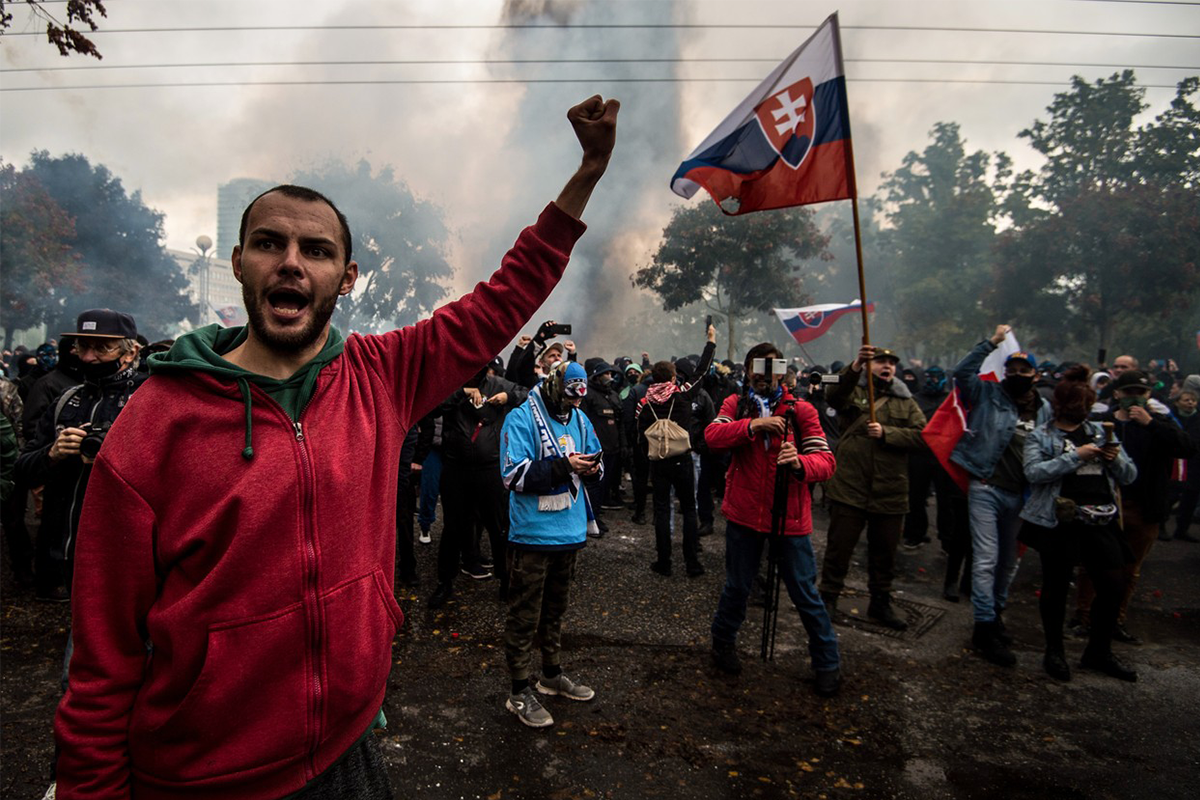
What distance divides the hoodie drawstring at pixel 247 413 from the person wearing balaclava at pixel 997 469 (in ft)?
18.3

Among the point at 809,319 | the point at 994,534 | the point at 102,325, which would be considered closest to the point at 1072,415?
the point at 994,534

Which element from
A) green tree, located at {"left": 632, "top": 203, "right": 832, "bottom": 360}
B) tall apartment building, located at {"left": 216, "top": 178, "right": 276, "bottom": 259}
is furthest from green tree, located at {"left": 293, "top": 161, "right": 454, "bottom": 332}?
tall apartment building, located at {"left": 216, "top": 178, "right": 276, "bottom": 259}

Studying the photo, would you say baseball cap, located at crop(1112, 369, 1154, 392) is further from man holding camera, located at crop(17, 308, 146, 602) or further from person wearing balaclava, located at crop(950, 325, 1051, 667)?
man holding camera, located at crop(17, 308, 146, 602)

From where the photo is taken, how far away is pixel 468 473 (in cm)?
578

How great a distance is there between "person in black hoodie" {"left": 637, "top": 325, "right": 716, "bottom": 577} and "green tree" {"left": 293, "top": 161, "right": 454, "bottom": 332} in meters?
40.8

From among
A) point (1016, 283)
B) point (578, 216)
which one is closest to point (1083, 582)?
point (578, 216)

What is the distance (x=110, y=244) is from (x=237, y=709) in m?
44.3

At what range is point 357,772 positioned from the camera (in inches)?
66.9

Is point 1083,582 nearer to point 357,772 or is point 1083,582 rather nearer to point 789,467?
point 789,467

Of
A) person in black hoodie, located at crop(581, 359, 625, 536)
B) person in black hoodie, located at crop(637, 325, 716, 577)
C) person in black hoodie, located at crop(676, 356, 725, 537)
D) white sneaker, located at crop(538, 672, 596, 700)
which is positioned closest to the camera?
white sneaker, located at crop(538, 672, 596, 700)

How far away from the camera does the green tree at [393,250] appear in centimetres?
4606

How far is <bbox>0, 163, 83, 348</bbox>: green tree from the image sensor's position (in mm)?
27109

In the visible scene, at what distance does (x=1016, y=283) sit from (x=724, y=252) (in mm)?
14180

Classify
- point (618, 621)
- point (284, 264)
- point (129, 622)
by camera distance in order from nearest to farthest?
point (129, 622) < point (284, 264) < point (618, 621)
